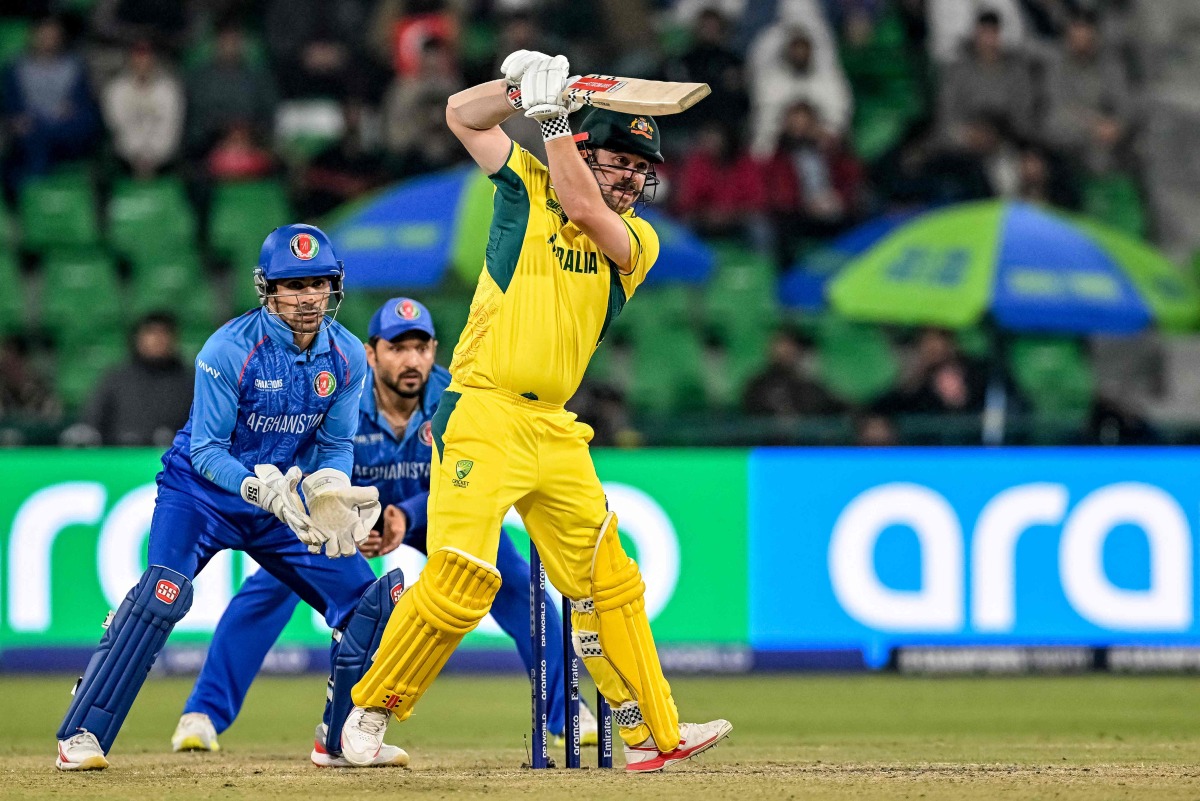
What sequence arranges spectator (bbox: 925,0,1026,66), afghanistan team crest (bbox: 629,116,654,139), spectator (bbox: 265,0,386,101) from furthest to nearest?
spectator (bbox: 925,0,1026,66)
spectator (bbox: 265,0,386,101)
afghanistan team crest (bbox: 629,116,654,139)

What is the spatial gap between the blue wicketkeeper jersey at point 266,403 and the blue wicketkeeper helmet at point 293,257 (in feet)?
0.68

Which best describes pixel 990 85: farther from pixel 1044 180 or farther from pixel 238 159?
pixel 238 159

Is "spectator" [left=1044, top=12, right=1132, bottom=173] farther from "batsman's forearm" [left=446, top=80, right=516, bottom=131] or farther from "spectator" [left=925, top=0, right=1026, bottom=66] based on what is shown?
"batsman's forearm" [left=446, top=80, right=516, bottom=131]

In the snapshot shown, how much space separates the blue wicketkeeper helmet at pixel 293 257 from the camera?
7.40 metres

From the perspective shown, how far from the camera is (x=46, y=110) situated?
54.6 ft

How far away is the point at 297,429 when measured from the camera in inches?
299

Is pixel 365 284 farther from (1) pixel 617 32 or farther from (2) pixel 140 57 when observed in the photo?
(1) pixel 617 32

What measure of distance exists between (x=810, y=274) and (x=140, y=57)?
640 cm

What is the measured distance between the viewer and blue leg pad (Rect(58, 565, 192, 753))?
730cm

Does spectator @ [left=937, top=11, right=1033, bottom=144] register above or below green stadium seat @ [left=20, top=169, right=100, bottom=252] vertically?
above

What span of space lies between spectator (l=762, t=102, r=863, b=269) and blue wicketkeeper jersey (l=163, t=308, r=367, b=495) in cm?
919

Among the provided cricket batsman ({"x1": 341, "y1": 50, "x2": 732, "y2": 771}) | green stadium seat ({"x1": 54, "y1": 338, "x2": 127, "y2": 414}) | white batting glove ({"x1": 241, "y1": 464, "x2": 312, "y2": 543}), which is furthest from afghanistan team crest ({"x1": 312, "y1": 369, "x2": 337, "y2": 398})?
green stadium seat ({"x1": 54, "y1": 338, "x2": 127, "y2": 414})

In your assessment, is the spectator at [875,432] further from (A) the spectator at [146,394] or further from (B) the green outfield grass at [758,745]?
(A) the spectator at [146,394]

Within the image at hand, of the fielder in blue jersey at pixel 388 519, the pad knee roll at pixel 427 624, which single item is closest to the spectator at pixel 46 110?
the fielder in blue jersey at pixel 388 519
